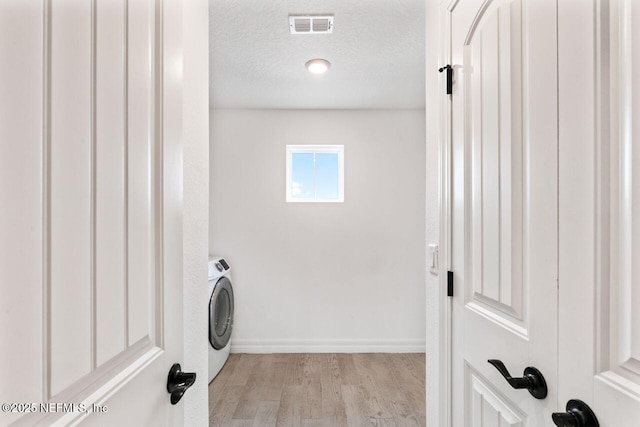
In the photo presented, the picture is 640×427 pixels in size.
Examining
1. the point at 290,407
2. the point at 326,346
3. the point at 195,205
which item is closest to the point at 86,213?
the point at 195,205

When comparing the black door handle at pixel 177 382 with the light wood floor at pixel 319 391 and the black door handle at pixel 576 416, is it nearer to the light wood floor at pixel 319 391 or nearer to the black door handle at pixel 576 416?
the black door handle at pixel 576 416

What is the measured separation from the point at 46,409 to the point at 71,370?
0.17ft

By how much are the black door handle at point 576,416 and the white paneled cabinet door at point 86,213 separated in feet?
2.64

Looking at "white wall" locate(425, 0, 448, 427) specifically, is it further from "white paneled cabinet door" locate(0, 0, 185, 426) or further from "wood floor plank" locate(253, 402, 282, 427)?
"wood floor plank" locate(253, 402, 282, 427)

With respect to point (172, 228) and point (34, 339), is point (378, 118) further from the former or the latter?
point (34, 339)

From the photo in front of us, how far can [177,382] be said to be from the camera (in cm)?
77

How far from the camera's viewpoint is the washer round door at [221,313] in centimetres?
250

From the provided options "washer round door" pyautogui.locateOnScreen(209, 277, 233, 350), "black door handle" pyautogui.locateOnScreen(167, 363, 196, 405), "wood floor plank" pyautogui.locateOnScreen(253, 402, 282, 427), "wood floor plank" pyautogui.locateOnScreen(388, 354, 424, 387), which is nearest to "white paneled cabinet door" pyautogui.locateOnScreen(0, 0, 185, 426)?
"black door handle" pyautogui.locateOnScreen(167, 363, 196, 405)

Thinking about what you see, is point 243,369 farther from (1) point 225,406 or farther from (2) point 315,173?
(2) point 315,173

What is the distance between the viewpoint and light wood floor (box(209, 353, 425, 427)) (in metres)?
2.17

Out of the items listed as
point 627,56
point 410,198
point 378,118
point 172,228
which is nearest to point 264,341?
point 410,198

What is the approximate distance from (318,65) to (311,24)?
1.62 ft

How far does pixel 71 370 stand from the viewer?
458 millimetres

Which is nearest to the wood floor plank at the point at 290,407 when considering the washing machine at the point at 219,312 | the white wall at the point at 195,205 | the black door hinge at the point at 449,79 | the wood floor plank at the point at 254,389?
the wood floor plank at the point at 254,389
